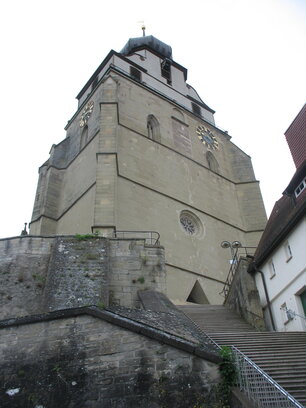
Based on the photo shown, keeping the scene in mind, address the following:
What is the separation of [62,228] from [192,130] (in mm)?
10872

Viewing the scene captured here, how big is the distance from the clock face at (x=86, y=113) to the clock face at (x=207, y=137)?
22.3ft

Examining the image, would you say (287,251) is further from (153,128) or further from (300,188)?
(153,128)

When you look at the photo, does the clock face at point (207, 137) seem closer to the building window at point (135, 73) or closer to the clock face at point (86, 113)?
the building window at point (135, 73)

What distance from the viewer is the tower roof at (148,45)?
124 ft

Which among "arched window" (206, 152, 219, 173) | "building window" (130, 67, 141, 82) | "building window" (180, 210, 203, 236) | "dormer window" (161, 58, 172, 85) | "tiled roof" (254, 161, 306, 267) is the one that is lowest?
"tiled roof" (254, 161, 306, 267)

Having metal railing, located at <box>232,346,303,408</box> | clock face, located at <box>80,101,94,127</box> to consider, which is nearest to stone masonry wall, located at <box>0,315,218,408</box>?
metal railing, located at <box>232,346,303,408</box>

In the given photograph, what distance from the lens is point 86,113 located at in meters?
28.1

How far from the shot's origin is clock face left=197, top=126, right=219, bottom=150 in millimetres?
28859

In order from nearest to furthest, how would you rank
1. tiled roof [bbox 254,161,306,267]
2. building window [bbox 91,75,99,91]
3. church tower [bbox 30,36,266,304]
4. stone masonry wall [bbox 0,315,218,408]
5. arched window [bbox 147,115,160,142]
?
stone masonry wall [bbox 0,315,218,408]
tiled roof [bbox 254,161,306,267]
church tower [bbox 30,36,266,304]
arched window [bbox 147,115,160,142]
building window [bbox 91,75,99,91]

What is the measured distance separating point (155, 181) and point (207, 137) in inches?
320

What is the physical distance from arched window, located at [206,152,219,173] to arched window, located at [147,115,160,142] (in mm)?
3672

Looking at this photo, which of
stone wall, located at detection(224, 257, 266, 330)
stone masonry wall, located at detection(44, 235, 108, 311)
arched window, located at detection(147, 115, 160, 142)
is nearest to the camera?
stone masonry wall, located at detection(44, 235, 108, 311)

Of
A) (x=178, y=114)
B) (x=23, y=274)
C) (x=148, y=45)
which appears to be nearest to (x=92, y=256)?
(x=23, y=274)

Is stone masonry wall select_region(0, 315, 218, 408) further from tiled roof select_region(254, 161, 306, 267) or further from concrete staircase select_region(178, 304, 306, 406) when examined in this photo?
tiled roof select_region(254, 161, 306, 267)
